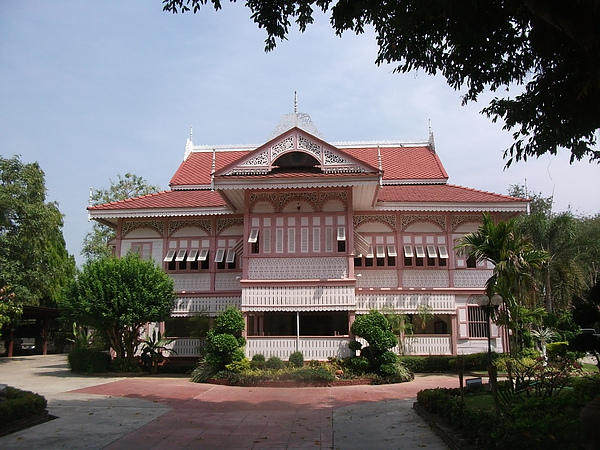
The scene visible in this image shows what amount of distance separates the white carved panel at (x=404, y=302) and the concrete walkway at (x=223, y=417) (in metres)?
3.86

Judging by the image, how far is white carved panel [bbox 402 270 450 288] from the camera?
21.0m

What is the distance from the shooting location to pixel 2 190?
2598cm

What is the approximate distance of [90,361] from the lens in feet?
63.0

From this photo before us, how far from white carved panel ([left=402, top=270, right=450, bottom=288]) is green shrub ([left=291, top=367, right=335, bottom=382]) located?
20.5 ft

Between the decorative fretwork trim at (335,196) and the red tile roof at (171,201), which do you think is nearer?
the decorative fretwork trim at (335,196)

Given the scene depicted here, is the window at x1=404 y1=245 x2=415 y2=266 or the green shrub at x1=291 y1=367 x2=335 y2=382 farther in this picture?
the window at x1=404 y1=245 x2=415 y2=266

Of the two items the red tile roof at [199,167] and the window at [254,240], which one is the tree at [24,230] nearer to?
the red tile roof at [199,167]

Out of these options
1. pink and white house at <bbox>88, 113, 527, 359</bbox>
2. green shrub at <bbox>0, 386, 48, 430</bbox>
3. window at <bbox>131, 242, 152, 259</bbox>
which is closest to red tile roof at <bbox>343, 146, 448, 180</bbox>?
pink and white house at <bbox>88, 113, 527, 359</bbox>

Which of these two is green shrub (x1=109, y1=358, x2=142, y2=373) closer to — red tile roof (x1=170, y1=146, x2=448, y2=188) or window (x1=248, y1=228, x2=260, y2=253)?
window (x1=248, y1=228, x2=260, y2=253)

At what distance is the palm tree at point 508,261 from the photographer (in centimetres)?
1673

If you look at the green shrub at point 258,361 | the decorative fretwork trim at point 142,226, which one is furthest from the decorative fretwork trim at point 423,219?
the decorative fretwork trim at point 142,226

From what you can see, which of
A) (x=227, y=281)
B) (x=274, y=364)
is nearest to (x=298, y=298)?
(x=274, y=364)

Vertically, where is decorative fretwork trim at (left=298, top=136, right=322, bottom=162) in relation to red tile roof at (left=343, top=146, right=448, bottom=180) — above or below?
below

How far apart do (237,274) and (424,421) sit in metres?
12.2
